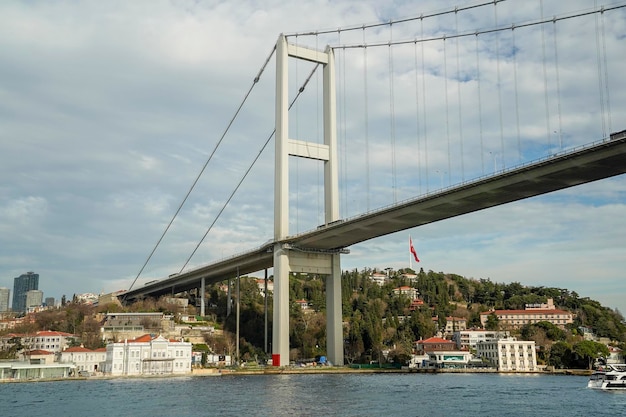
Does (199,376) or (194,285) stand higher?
(194,285)

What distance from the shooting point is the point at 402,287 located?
10838cm

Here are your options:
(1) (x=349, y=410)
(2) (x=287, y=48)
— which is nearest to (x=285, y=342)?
(2) (x=287, y=48)

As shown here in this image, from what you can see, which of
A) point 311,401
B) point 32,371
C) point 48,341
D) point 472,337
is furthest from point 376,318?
point 311,401

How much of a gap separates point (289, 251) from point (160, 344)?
12705 mm

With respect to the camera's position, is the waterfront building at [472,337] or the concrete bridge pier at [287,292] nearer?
the concrete bridge pier at [287,292]

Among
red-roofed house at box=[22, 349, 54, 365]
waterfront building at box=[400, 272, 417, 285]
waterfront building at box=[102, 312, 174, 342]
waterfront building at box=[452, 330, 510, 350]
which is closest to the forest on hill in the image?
waterfront building at box=[102, 312, 174, 342]

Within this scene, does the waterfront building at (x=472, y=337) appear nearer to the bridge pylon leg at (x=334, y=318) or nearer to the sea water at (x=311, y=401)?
the bridge pylon leg at (x=334, y=318)

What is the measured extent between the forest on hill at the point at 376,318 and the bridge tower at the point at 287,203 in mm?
14310

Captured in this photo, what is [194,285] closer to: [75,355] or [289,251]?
[75,355]

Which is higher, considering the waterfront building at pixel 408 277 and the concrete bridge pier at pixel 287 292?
the waterfront building at pixel 408 277

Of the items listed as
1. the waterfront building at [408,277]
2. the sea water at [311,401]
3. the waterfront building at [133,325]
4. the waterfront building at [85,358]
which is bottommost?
the sea water at [311,401]

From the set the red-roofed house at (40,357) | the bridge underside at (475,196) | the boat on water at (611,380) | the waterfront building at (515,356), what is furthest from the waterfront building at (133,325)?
the boat on water at (611,380)

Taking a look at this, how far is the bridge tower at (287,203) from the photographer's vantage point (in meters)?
45.6

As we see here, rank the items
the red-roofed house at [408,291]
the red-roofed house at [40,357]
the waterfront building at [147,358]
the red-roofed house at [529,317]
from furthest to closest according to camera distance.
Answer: the red-roofed house at [408,291] → the red-roofed house at [529,317] → the red-roofed house at [40,357] → the waterfront building at [147,358]
